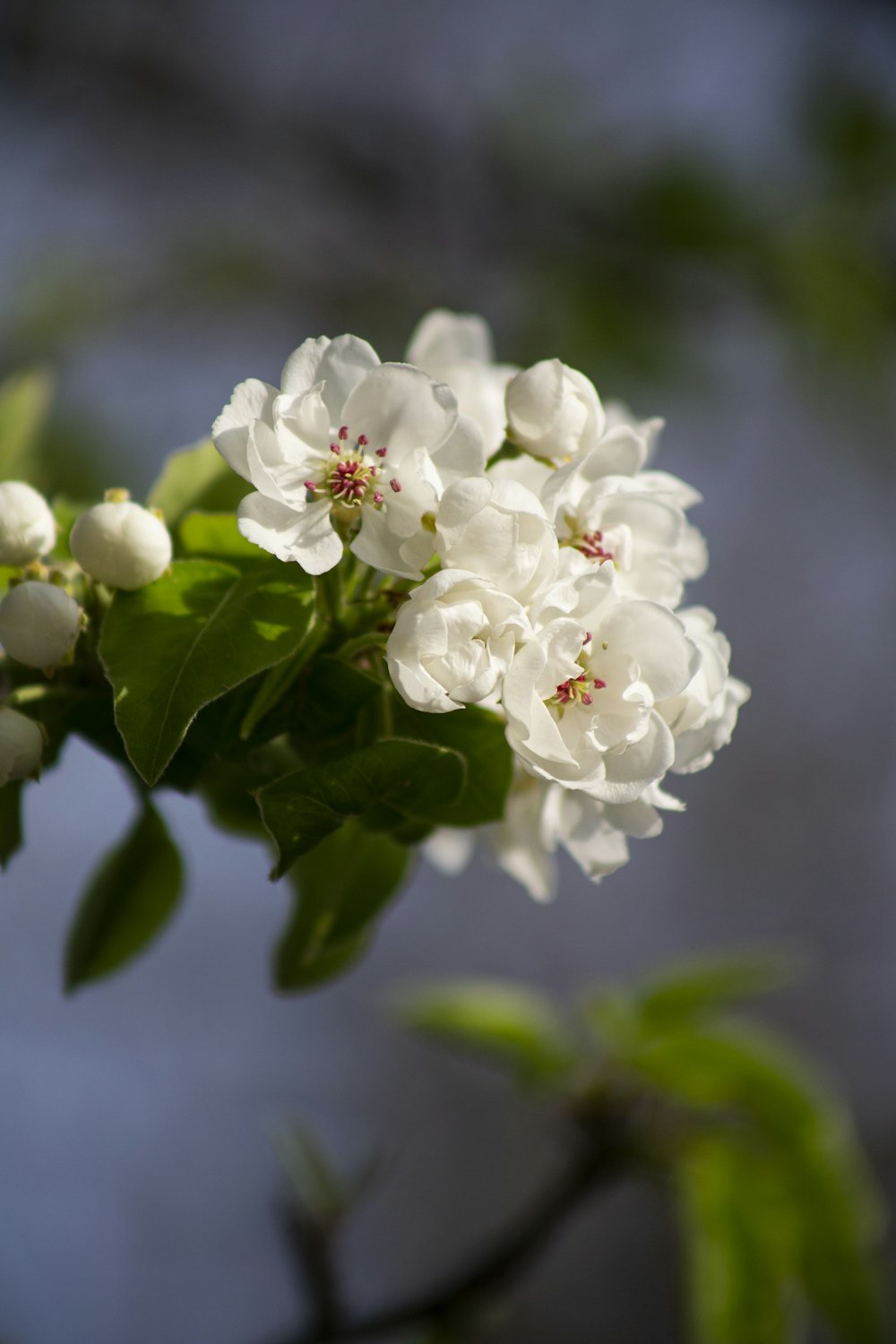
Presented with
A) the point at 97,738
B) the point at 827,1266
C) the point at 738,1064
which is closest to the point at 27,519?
the point at 97,738

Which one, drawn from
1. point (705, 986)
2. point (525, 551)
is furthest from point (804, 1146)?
point (525, 551)

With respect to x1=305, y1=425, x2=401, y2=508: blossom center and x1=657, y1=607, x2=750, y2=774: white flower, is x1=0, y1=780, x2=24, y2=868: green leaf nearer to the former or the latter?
x1=305, y1=425, x2=401, y2=508: blossom center

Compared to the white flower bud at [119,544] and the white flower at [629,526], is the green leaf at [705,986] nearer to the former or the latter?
the white flower at [629,526]

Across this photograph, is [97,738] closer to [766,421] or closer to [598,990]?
[598,990]

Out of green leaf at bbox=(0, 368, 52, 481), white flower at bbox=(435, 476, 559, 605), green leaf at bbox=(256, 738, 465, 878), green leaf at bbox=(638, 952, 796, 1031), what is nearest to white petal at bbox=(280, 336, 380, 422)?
white flower at bbox=(435, 476, 559, 605)

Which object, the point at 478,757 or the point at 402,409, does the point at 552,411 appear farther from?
the point at 478,757

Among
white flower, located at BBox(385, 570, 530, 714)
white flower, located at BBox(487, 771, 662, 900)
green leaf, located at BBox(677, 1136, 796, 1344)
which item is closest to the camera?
white flower, located at BBox(385, 570, 530, 714)

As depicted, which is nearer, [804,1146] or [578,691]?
[578,691]
